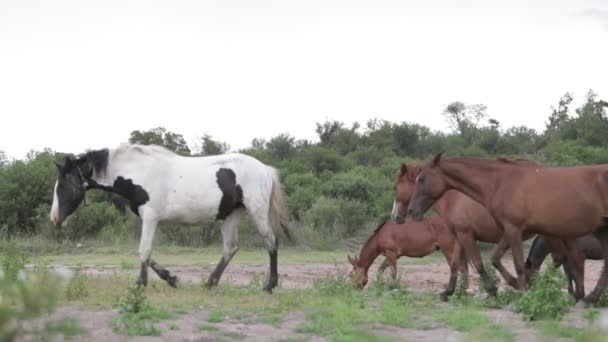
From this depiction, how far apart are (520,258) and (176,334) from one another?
14.4 ft

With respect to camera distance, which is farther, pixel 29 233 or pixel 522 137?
pixel 522 137

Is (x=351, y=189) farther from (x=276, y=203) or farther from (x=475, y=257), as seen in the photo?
(x=475, y=257)

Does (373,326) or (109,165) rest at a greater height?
(109,165)

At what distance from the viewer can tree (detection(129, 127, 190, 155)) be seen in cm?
3353

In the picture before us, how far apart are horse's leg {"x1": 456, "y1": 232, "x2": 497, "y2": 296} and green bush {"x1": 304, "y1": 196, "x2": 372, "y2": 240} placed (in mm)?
13107

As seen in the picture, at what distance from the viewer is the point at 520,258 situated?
9641mm

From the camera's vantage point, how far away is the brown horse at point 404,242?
48.2ft

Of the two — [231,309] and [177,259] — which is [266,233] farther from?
Answer: [177,259]

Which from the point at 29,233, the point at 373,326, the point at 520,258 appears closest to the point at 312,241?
the point at 29,233

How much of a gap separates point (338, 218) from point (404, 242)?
9968mm

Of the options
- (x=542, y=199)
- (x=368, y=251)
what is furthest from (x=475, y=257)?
(x=368, y=251)

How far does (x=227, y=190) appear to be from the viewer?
35.7ft

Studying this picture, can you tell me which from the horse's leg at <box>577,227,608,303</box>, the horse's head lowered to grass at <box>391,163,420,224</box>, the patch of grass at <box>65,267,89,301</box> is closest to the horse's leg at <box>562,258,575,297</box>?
the horse's leg at <box>577,227,608,303</box>

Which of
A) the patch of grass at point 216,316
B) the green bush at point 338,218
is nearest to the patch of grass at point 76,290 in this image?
the patch of grass at point 216,316
